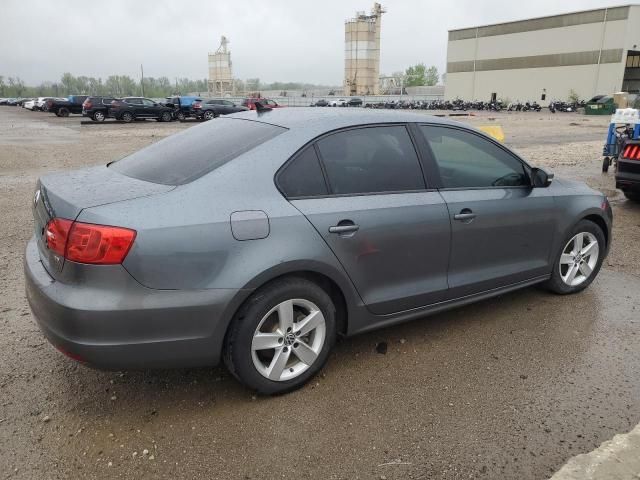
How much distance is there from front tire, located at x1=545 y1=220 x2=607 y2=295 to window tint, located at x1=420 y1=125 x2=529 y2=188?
0.79m

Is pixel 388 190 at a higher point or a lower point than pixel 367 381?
higher

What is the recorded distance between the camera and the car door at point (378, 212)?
3.02m

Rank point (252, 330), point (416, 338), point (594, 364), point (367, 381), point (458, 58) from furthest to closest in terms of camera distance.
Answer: point (458, 58), point (416, 338), point (594, 364), point (367, 381), point (252, 330)

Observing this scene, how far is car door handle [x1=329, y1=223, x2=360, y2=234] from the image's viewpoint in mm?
2975

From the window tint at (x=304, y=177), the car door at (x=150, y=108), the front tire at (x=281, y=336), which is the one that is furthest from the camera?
the car door at (x=150, y=108)

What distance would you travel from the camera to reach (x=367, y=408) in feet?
9.69

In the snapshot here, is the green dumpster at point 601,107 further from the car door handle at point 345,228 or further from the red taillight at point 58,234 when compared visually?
the red taillight at point 58,234

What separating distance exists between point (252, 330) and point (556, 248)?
9.00 ft

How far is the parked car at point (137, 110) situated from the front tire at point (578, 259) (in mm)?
32450

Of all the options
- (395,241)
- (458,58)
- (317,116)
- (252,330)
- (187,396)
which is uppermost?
(458,58)

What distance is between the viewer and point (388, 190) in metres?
3.32

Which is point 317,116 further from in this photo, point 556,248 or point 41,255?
point 556,248

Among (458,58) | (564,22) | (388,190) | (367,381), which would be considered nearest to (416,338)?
(367,381)

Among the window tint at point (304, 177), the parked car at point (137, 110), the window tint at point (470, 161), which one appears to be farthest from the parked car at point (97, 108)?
the window tint at point (304, 177)
